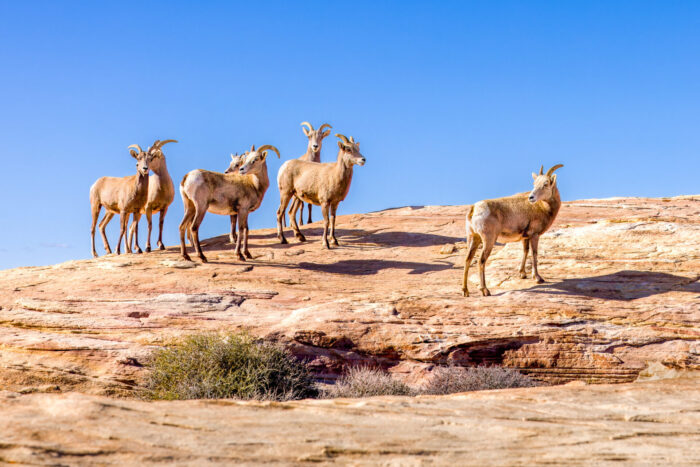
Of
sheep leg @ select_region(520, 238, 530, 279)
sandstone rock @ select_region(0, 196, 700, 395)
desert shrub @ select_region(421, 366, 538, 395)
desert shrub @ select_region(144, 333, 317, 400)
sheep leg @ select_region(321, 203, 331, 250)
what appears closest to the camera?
desert shrub @ select_region(144, 333, 317, 400)

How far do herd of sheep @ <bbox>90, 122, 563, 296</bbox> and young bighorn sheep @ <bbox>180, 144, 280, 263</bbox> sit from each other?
0.03 m

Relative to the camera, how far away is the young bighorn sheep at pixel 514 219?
13.7m

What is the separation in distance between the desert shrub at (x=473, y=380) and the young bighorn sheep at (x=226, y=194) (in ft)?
25.7

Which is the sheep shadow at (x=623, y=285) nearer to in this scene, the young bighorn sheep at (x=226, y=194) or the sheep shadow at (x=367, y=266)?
the sheep shadow at (x=367, y=266)

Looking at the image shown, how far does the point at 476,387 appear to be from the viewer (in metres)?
10.8

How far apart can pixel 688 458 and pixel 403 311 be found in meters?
6.91

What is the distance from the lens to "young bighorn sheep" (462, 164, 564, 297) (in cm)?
1373

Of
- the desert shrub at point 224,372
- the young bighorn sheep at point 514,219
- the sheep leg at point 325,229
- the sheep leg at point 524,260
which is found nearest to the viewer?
the desert shrub at point 224,372

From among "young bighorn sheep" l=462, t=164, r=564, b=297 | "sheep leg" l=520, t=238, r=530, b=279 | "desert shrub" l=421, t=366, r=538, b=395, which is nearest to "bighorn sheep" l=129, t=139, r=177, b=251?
"young bighorn sheep" l=462, t=164, r=564, b=297

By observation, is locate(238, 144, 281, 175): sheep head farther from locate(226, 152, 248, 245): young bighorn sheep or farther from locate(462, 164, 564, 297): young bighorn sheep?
locate(462, 164, 564, 297): young bighorn sheep

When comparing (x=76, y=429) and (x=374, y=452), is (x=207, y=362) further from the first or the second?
(x=374, y=452)

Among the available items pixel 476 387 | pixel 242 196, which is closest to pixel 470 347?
pixel 476 387

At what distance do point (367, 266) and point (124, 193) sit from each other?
28.6 feet

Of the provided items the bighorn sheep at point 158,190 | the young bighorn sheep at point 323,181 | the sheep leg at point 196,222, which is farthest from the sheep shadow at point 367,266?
the bighorn sheep at point 158,190
